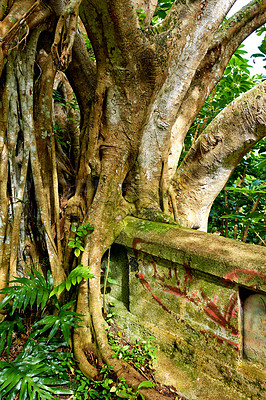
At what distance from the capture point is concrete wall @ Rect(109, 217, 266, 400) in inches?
57.6

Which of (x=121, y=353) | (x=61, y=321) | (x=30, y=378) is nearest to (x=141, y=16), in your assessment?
(x=61, y=321)

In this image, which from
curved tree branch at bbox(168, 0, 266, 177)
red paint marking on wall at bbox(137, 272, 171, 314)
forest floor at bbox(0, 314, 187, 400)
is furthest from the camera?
curved tree branch at bbox(168, 0, 266, 177)

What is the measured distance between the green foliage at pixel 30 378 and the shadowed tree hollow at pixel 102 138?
0.20 meters

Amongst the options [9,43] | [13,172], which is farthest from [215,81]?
[13,172]

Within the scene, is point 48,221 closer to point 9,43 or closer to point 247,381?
point 9,43

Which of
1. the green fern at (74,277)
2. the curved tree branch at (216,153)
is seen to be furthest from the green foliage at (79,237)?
the curved tree branch at (216,153)

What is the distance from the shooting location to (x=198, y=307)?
5.57ft

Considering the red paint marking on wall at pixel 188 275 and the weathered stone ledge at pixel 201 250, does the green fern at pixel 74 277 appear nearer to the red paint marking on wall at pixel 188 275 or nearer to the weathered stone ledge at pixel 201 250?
the weathered stone ledge at pixel 201 250

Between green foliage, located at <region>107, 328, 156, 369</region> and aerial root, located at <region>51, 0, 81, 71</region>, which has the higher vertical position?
aerial root, located at <region>51, 0, 81, 71</region>

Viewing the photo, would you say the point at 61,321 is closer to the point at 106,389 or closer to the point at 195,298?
the point at 106,389

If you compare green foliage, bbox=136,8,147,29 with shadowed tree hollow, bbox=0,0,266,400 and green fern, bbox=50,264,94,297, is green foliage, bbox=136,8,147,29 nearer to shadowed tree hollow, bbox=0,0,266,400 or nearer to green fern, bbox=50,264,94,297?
shadowed tree hollow, bbox=0,0,266,400

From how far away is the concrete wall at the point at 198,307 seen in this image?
1463mm

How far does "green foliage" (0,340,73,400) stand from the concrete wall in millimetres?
628

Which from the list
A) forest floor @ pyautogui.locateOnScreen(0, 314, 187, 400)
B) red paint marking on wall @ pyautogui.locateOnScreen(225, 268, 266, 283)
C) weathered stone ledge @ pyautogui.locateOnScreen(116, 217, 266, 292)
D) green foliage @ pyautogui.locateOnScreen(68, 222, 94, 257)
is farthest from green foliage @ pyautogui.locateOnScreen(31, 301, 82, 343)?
red paint marking on wall @ pyautogui.locateOnScreen(225, 268, 266, 283)
